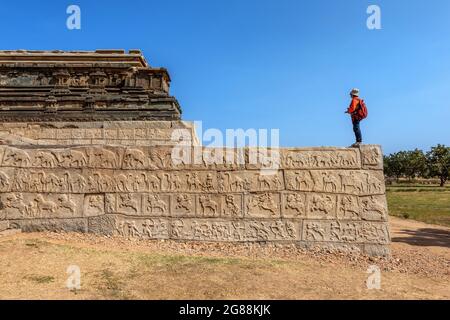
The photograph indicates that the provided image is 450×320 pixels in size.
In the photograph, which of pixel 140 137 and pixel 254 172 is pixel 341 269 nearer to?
pixel 254 172

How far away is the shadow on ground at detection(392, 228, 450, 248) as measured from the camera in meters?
10.7

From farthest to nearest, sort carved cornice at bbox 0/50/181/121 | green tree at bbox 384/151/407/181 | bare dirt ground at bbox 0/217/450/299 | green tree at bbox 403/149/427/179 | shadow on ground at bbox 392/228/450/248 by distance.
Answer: green tree at bbox 384/151/407/181 → green tree at bbox 403/149/427/179 → carved cornice at bbox 0/50/181/121 → shadow on ground at bbox 392/228/450/248 → bare dirt ground at bbox 0/217/450/299

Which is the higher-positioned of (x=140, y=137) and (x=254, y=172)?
(x=140, y=137)

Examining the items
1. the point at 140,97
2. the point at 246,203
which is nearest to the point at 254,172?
the point at 246,203

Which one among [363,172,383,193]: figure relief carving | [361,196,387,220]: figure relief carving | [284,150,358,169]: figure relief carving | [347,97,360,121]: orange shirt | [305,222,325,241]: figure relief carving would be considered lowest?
[305,222,325,241]: figure relief carving

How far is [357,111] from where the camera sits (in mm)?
8352

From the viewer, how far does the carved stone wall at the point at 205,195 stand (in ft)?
26.6

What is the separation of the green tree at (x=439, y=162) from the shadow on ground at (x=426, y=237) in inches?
1940

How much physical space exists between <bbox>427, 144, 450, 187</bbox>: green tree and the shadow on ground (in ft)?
162

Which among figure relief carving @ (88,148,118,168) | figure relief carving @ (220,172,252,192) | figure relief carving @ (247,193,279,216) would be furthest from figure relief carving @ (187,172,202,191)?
figure relief carving @ (88,148,118,168)

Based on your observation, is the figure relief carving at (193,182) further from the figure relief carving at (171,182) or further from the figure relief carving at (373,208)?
the figure relief carving at (373,208)

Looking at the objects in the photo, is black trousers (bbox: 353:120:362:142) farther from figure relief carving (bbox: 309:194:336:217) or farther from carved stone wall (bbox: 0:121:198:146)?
carved stone wall (bbox: 0:121:198:146)
